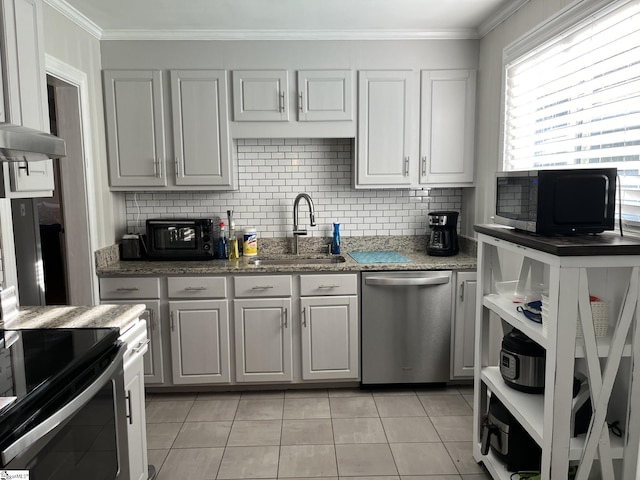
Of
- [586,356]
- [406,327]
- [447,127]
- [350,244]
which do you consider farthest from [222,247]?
[586,356]

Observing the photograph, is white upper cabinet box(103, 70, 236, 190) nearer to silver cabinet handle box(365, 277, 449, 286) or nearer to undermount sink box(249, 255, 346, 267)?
undermount sink box(249, 255, 346, 267)

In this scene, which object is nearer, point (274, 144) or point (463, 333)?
point (463, 333)

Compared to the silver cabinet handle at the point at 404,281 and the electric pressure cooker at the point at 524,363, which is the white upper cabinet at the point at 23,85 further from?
the electric pressure cooker at the point at 524,363

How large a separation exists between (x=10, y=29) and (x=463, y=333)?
3.01 meters

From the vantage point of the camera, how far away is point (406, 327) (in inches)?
125

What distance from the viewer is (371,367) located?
323 centimetres

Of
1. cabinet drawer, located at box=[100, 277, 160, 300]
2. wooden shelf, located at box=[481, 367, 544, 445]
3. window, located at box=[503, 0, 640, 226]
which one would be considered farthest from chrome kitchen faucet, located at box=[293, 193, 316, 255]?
wooden shelf, located at box=[481, 367, 544, 445]

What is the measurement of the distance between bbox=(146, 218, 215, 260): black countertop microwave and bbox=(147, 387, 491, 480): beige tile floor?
39.5 inches

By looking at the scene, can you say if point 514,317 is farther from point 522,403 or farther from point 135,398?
point 135,398

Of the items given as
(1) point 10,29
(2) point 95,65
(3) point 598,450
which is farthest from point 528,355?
(2) point 95,65

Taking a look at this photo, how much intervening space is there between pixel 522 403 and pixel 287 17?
8.49ft

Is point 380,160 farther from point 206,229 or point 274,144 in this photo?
point 206,229

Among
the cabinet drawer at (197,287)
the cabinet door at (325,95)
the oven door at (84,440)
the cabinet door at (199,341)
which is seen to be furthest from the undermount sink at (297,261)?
the oven door at (84,440)

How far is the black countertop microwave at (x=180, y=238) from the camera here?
133 inches
